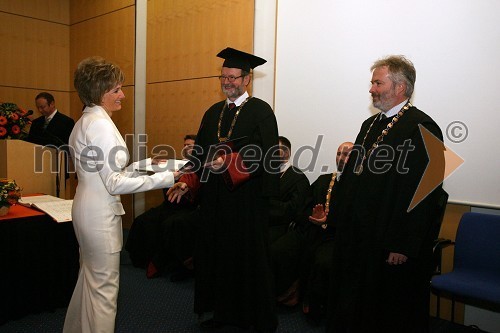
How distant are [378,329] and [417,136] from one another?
3.75 ft

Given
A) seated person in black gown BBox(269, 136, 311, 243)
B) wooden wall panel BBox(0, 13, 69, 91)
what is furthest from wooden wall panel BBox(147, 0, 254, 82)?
wooden wall panel BBox(0, 13, 69, 91)

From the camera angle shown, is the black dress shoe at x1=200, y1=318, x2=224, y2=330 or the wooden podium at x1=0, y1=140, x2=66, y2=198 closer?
the black dress shoe at x1=200, y1=318, x2=224, y2=330

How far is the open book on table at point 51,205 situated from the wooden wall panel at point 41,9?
4.74 metres

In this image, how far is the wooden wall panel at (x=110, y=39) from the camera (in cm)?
605

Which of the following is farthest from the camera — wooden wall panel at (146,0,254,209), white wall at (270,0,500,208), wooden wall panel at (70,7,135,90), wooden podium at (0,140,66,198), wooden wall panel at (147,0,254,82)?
wooden wall panel at (70,7,135,90)

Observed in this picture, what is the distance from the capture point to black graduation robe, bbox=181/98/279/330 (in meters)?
2.88

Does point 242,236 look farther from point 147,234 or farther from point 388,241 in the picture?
point 147,234

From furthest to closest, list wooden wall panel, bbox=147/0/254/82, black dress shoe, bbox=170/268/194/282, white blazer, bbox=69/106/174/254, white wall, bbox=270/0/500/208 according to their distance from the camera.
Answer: wooden wall panel, bbox=147/0/254/82, black dress shoe, bbox=170/268/194/282, white wall, bbox=270/0/500/208, white blazer, bbox=69/106/174/254

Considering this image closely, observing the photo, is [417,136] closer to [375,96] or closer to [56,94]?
[375,96]

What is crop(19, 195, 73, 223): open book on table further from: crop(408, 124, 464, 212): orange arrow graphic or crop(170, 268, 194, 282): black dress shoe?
crop(408, 124, 464, 212): orange arrow graphic

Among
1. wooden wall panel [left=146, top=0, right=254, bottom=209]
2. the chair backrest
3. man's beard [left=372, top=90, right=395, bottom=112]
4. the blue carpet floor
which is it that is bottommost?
the blue carpet floor

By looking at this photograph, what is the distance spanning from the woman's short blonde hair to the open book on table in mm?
1094

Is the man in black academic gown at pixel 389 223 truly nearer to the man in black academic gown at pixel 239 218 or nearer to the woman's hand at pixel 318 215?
the man in black academic gown at pixel 239 218

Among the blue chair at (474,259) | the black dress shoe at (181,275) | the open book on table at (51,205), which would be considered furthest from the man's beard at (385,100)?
the black dress shoe at (181,275)
